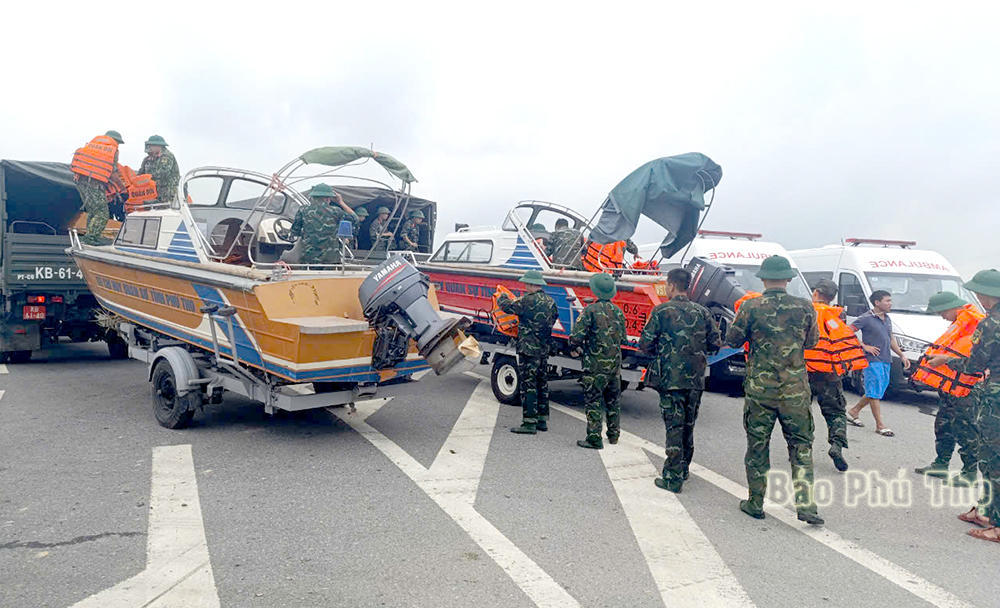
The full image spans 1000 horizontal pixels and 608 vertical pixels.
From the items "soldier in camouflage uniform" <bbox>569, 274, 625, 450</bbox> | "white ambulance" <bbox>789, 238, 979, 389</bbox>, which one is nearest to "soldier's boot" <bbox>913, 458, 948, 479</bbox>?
"soldier in camouflage uniform" <bbox>569, 274, 625, 450</bbox>

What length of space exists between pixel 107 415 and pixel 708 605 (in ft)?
20.7

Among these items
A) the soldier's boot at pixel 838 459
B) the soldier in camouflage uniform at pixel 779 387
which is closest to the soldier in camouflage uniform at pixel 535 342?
the soldier in camouflage uniform at pixel 779 387

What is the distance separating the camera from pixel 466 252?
9.88 metres

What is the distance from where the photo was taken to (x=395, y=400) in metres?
7.97

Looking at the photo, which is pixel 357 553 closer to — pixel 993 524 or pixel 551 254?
pixel 993 524

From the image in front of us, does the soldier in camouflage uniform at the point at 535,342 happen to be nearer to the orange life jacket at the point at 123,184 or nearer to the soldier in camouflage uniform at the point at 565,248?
the soldier in camouflage uniform at the point at 565,248

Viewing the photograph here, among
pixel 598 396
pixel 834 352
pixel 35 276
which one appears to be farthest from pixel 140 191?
pixel 834 352

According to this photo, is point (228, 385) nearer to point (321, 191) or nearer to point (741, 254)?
point (321, 191)

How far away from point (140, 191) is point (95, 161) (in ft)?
2.21

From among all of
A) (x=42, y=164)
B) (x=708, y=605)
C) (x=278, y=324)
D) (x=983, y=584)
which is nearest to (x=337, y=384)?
(x=278, y=324)

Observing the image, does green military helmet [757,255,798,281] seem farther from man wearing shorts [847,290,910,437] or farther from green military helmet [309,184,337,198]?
green military helmet [309,184,337,198]

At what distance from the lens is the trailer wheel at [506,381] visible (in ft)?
26.7

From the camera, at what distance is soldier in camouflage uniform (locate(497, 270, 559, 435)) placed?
6.80 m

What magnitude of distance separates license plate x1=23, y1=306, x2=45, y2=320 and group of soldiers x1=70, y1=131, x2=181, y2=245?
1476 mm
